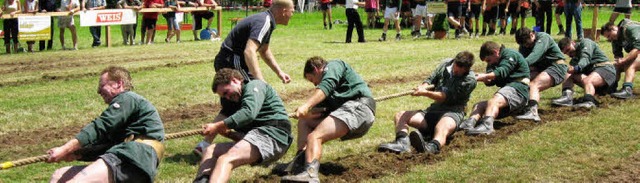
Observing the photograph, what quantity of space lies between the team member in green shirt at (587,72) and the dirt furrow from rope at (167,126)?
3.83 m

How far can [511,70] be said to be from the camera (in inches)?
388

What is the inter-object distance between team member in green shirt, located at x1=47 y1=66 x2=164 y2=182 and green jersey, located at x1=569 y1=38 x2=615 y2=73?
7161mm

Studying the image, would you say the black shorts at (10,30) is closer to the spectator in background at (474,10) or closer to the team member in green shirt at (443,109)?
the spectator in background at (474,10)

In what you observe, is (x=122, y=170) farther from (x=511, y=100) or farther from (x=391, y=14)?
(x=391, y=14)

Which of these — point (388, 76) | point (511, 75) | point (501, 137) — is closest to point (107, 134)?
point (501, 137)

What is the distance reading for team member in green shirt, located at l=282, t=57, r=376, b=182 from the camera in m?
7.05

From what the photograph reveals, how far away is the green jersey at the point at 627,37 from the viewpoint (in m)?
12.0

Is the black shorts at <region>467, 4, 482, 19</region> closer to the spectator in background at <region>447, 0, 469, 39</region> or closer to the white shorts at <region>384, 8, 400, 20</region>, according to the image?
the spectator in background at <region>447, 0, 469, 39</region>

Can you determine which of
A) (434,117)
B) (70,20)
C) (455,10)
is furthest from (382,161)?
(455,10)

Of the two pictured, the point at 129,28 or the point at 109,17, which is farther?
the point at 129,28

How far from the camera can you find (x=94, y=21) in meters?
20.0

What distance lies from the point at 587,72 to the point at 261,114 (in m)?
6.71

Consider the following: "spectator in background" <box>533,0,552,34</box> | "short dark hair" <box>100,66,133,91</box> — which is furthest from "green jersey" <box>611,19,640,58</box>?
"spectator in background" <box>533,0,552,34</box>

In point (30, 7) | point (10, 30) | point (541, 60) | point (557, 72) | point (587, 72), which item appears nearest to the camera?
point (557, 72)
